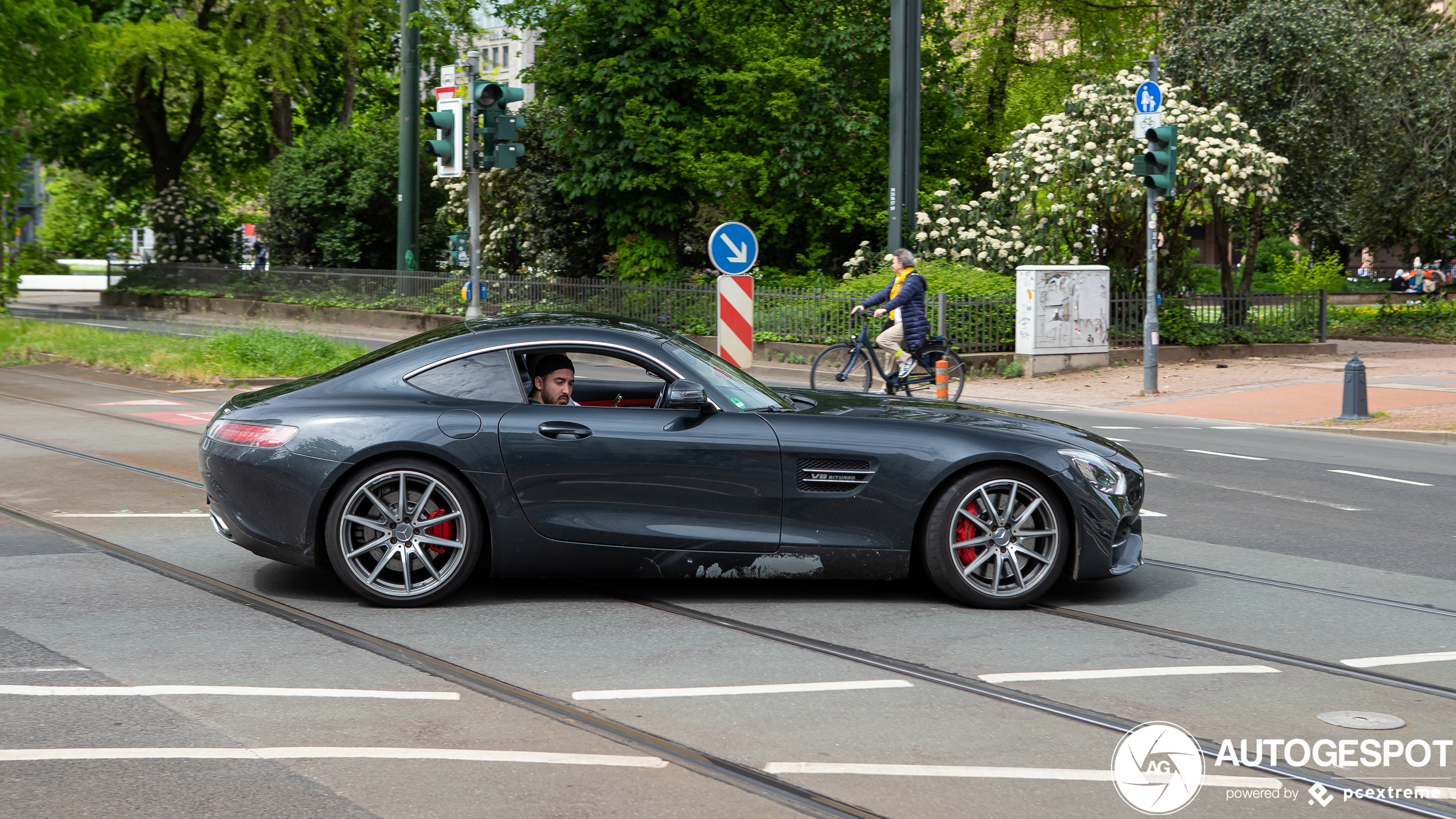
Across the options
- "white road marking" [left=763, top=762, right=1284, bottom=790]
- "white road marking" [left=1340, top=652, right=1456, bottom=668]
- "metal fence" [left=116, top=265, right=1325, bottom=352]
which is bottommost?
"white road marking" [left=763, top=762, right=1284, bottom=790]

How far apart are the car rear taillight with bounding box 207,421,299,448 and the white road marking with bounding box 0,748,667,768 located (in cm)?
212

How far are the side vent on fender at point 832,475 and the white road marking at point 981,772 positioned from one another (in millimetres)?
2090

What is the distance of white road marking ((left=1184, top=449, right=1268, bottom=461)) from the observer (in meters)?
12.1

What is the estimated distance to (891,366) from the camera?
15.9 metres

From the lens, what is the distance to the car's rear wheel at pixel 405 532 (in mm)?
6121

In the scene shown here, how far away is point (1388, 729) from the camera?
4.62 meters

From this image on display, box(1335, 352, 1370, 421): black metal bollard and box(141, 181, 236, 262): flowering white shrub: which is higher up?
box(141, 181, 236, 262): flowering white shrub

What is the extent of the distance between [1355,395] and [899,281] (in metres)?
5.42

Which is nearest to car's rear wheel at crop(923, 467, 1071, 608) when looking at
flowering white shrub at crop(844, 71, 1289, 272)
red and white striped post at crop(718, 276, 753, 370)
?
red and white striped post at crop(718, 276, 753, 370)

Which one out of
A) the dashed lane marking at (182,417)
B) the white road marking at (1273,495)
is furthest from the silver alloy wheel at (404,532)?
the dashed lane marking at (182,417)

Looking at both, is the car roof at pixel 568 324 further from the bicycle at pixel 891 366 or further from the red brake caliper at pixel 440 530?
the bicycle at pixel 891 366

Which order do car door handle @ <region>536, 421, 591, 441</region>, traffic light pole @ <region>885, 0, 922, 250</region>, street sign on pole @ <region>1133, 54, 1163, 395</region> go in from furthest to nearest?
traffic light pole @ <region>885, 0, 922, 250</region> → street sign on pole @ <region>1133, 54, 1163, 395</region> → car door handle @ <region>536, 421, 591, 441</region>

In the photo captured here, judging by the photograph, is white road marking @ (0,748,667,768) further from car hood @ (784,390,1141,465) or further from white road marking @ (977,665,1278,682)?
car hood @ (784,390,1141,465)

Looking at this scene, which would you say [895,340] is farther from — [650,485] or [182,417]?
[650,485]
